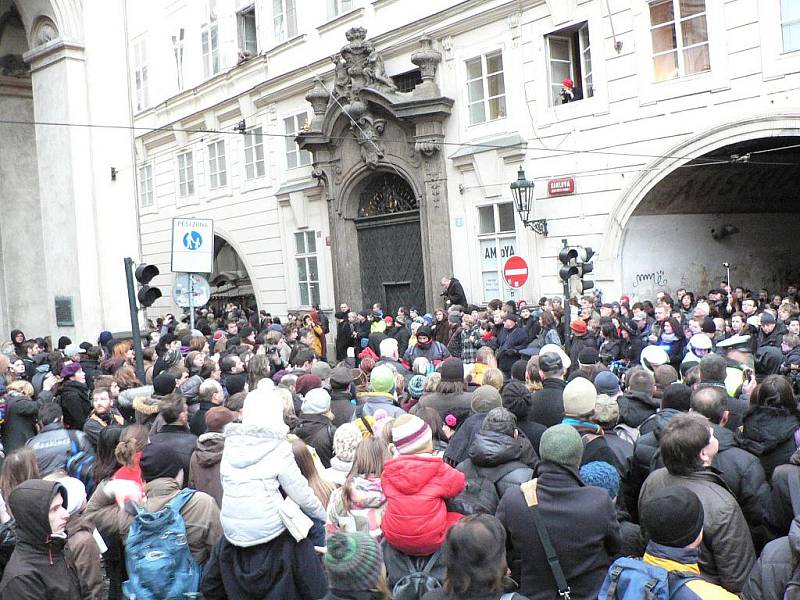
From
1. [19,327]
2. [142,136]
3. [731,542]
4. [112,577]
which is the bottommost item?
[112,577]

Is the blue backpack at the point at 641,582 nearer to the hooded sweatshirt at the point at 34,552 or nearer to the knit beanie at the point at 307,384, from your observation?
the hooded sweatshirt at the point at 34,552

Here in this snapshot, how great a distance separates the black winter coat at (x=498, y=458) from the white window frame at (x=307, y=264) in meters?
19.3

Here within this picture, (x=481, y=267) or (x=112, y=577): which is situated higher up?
(x=481, y=267)

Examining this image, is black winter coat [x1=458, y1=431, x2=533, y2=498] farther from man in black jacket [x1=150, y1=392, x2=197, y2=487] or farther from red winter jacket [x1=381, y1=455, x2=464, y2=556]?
man in black jacket [x1=150, y1=392, x2=197, y2=487]

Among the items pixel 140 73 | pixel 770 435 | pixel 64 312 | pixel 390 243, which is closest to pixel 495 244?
pixel 390 243

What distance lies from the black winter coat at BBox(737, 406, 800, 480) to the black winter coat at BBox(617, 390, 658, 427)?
1033 mm

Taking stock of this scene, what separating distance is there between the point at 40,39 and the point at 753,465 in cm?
1607

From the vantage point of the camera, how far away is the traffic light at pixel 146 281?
10.7 m

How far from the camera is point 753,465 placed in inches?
184

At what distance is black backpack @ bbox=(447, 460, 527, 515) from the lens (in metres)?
4.52

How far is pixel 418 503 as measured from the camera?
400 cm

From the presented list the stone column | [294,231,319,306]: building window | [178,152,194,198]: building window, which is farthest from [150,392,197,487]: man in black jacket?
[178,152,194,198]: building window

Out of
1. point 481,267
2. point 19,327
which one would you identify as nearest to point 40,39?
point 19,327

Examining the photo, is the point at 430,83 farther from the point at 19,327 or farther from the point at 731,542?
the point at 731,542
